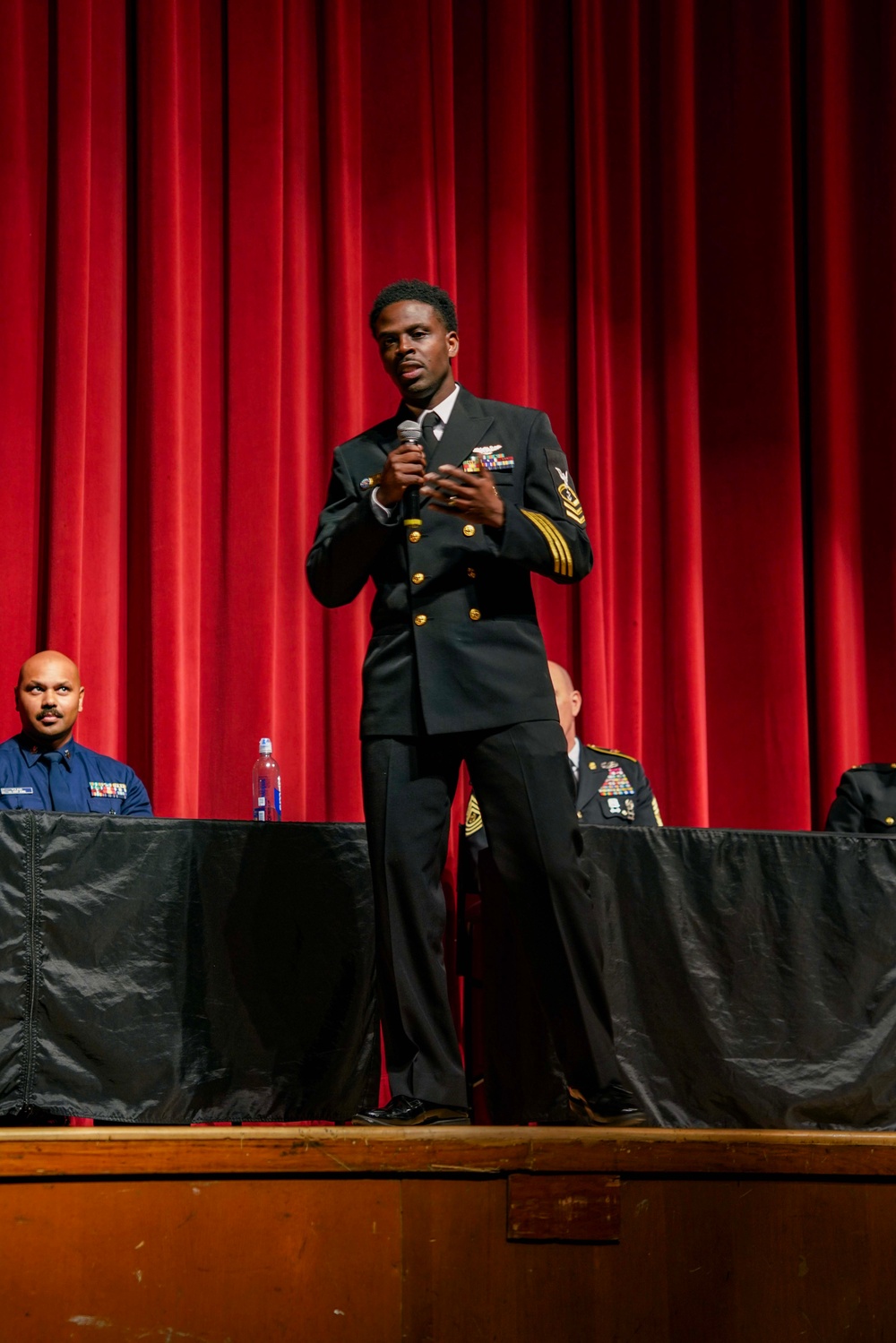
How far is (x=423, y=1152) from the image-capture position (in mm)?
1826

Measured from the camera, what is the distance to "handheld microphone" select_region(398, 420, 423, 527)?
2168mm

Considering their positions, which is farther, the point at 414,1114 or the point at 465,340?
the point at 465,340

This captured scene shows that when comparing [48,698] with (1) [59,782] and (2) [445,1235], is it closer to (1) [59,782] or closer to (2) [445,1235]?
(1) [59,782]

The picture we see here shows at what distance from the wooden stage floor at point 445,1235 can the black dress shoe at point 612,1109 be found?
0.14 metres

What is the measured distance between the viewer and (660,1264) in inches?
70.8

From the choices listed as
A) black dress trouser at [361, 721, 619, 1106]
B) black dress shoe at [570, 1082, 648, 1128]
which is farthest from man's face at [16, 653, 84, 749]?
black dress shoe at [570, 1082, 648, 1128]

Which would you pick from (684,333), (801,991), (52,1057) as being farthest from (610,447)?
(52,1057)

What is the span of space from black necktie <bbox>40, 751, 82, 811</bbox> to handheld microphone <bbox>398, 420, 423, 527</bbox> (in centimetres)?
146

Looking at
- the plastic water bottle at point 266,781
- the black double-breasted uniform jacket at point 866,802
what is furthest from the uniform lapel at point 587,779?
the plastic water bottle at point 266,781

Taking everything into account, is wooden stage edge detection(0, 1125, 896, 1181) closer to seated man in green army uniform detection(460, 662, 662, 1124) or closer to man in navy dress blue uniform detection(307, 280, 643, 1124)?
man in navy dress blue uniform detection(307, 280, 643, 1124)

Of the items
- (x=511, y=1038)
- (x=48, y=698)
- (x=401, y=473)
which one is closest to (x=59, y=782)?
(x=48, y=698)

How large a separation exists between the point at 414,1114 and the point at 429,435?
1.07 metres

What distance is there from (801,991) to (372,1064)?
0.87 m

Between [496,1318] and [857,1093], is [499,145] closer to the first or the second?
[857,1093]
